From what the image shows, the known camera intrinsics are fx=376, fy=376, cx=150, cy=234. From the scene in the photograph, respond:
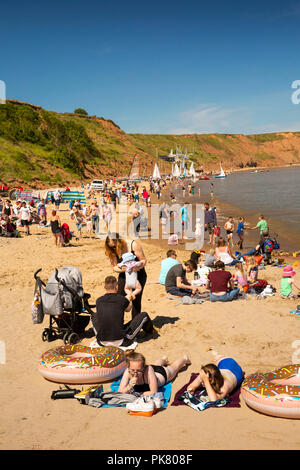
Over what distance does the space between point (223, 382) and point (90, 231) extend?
1432 cm

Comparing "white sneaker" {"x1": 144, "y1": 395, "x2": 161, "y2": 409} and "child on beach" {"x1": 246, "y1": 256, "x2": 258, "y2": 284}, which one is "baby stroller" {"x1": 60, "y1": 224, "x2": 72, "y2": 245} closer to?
"child on beach" {"x1": 246, "y1": 256, "x2": 258, "y2": 284}

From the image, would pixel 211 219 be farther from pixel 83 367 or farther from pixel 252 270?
pixel 83 367

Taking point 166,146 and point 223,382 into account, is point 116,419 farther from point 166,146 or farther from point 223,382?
point 166,146

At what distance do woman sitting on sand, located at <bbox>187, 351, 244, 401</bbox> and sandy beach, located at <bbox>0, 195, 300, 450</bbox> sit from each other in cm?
21

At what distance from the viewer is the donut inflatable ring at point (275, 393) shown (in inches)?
162

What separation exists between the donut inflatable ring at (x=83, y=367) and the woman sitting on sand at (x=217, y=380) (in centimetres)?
115

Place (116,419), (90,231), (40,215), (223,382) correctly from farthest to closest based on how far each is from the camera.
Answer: (40,215)
(90,231)
(223,382)
(116,419)

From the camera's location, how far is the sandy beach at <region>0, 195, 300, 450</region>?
3812 millimetres

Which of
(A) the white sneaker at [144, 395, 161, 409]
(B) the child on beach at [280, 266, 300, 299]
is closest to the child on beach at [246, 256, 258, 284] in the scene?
(B) the child on beach at [280, 266, 300, 299]

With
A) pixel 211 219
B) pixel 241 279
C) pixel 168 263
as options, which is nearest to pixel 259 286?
pixel 241 279

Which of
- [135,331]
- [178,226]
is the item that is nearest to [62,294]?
[135,331]

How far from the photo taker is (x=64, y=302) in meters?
6.48

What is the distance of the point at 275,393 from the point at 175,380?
1508 millimetres

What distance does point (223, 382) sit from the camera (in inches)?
183
